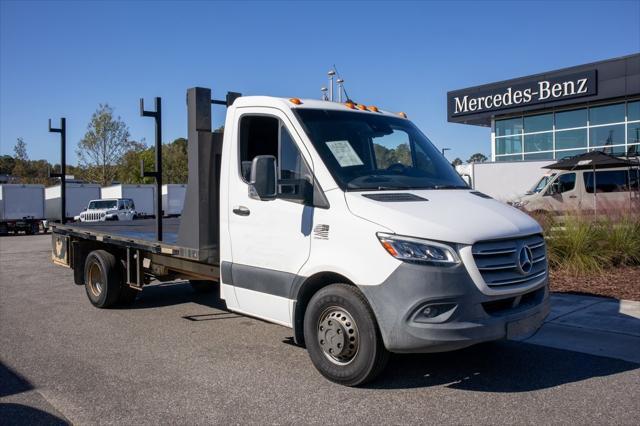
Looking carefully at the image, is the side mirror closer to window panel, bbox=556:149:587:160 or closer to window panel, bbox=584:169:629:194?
window panel, bbox=584:169:629:194

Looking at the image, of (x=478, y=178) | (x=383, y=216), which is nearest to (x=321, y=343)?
(x=383, y=216)

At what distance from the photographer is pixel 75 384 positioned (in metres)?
5.26

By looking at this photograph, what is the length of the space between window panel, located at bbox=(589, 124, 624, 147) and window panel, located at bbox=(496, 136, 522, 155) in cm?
390

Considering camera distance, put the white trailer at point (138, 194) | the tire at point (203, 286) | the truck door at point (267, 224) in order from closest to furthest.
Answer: the truck door at point (267, 224) → the tire at point (203, 286) → the white trailer at point (138, 194)

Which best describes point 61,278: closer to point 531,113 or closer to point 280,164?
point 280,164

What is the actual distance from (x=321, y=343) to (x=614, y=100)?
26841 mm

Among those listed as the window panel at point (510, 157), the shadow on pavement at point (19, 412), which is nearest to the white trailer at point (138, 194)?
the window panel at point (510, 157)

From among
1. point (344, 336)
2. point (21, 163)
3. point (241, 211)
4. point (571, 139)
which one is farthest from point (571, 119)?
point (21, 163)

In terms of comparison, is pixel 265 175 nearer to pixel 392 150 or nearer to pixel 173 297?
pixel 392 150

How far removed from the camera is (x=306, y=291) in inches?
209

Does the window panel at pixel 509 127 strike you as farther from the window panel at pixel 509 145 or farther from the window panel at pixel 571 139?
the window panel at pixel 571 139

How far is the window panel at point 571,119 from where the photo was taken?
1129 inches

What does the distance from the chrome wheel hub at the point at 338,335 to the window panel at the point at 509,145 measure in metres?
28.6

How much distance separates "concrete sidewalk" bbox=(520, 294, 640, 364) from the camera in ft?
20.5
